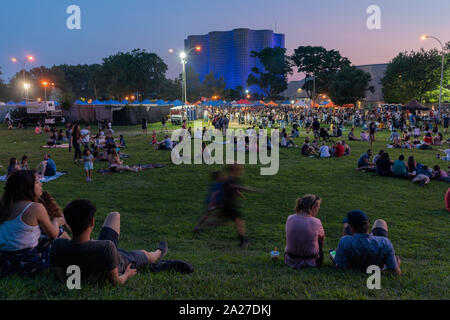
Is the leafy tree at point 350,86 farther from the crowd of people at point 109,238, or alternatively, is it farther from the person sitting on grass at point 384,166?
the crowd of people at point 109,238

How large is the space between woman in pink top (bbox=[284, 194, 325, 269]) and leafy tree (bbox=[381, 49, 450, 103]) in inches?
2370

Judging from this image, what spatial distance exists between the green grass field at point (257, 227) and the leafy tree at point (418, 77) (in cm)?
4515

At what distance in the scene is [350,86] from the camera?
70.0 meters

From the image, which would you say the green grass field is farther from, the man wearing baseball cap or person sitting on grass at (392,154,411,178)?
person sitting on grass at (392,154,411,178)

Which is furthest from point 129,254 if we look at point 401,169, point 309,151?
point 309,151

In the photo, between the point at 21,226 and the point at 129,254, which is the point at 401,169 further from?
the point at 21,226

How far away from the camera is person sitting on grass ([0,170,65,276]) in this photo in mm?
3801

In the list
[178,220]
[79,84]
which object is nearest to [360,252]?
[178,220]

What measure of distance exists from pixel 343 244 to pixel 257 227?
332 centimetres

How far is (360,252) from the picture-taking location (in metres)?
4.43

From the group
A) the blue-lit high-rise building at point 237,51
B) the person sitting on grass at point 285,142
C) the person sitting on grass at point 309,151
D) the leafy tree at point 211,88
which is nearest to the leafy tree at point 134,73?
the leafy tree at point 211,88

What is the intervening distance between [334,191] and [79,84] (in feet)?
447

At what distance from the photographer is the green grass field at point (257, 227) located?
3.66 meters
